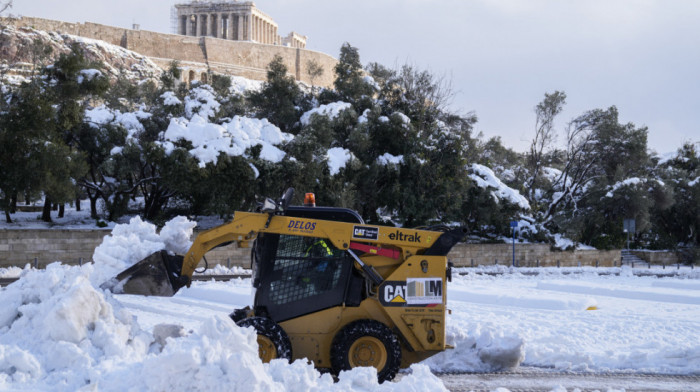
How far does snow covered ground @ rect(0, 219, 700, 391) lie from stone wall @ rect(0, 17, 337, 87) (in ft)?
210

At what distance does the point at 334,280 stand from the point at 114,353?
2452mm

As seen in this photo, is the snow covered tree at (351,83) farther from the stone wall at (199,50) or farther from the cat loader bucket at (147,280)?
the stone wall at (199,50)

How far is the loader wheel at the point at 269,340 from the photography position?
6.56 m

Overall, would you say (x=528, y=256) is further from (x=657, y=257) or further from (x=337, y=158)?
(x=337, y=158)

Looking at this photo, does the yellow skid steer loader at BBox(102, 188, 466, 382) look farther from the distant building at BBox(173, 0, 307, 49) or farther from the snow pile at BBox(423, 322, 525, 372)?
the distant building at BBox(173, 0, 307, 49)

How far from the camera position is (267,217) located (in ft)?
22.6

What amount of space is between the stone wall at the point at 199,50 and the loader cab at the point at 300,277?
224ft

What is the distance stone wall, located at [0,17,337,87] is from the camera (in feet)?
251

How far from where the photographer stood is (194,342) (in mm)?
5086

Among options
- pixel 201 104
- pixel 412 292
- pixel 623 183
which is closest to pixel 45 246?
pixel 201 104

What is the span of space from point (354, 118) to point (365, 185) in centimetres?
340

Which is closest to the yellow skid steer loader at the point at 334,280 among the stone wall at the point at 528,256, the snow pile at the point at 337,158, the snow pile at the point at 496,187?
the snow pile at the point at 337,158

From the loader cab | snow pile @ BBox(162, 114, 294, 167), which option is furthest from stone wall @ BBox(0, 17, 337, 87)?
the loader cab

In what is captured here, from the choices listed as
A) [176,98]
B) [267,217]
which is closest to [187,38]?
[176,98]
